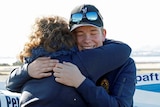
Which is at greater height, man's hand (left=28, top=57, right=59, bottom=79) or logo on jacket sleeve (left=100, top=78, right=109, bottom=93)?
man's hand (left=28, top=57, right=59, bottom=79)

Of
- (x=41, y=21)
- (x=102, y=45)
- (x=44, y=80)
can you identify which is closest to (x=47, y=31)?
(x=41, y=21)

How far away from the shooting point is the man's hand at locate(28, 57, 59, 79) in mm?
1511

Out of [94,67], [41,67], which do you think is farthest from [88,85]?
[41,67]

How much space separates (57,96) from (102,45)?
0.36 meters

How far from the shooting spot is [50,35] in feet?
4.85

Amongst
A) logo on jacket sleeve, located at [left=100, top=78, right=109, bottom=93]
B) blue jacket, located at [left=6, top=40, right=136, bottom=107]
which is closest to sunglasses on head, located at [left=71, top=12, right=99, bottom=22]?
blue jacket, located at [left=6, top=40, right=136, bottom=107]

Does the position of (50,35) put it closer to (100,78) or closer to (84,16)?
(84,16)

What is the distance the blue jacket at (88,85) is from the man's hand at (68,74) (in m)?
0.02

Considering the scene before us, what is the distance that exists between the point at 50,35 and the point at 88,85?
9.9 inches

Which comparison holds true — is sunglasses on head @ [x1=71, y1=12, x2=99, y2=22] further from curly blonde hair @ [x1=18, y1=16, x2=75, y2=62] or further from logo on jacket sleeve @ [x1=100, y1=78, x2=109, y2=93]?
logo on jacket sleeve @ [x1=100, y1=78, x2=109, y2=93]

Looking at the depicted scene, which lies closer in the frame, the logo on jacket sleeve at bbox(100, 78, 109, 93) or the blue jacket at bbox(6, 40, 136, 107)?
the blue jacket at bbox(6, 40, 136, 107)

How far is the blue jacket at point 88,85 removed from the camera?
146 cm

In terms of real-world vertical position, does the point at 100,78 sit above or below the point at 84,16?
below

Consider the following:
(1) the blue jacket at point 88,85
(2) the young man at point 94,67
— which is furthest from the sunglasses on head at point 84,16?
(1) the blue jacket at point 88,85
